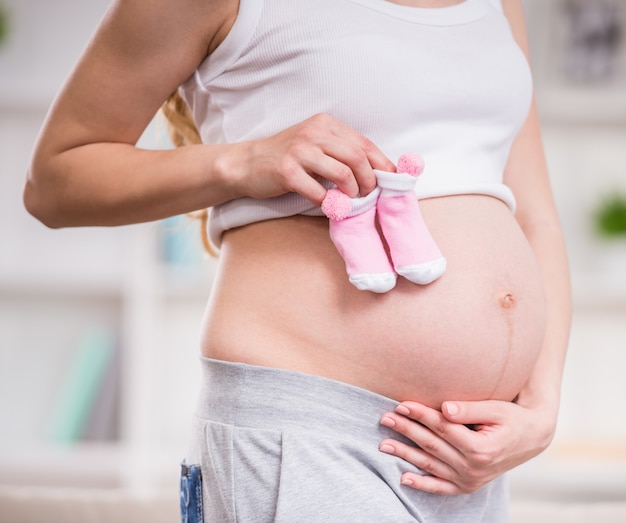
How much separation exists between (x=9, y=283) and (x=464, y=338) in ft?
6.51

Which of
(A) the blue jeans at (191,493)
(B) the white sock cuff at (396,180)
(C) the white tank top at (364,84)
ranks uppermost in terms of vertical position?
(C) the white tank top at (364,84)

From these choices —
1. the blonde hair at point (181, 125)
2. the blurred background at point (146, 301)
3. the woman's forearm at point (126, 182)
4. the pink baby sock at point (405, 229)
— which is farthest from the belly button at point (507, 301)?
the blurred background at point (146, 301)

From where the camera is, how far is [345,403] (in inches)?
29.0

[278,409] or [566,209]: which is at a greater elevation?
[566,209]

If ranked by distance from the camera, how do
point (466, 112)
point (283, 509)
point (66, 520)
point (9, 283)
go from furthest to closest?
1. point (9, 283)
2. point (66, 520)
3. point (466, 112)
4. point (283, 509)

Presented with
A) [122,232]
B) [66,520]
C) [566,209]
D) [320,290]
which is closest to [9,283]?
[122,232]

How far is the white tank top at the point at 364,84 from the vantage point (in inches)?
29.9

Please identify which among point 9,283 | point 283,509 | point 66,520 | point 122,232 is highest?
point 122,232

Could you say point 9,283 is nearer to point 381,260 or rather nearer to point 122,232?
point 122,232

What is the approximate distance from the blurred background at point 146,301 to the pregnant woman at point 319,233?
1500mm

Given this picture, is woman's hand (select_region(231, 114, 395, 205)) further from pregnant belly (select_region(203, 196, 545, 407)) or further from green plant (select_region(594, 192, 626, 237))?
green plant (select_region(594, 192, 626, 237))

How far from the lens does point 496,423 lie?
0.79 meters

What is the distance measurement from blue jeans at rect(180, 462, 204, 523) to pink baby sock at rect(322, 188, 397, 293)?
0.24m

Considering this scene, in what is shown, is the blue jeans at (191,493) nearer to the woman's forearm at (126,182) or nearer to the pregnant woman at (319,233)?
the pregnant woman at (319,233)
